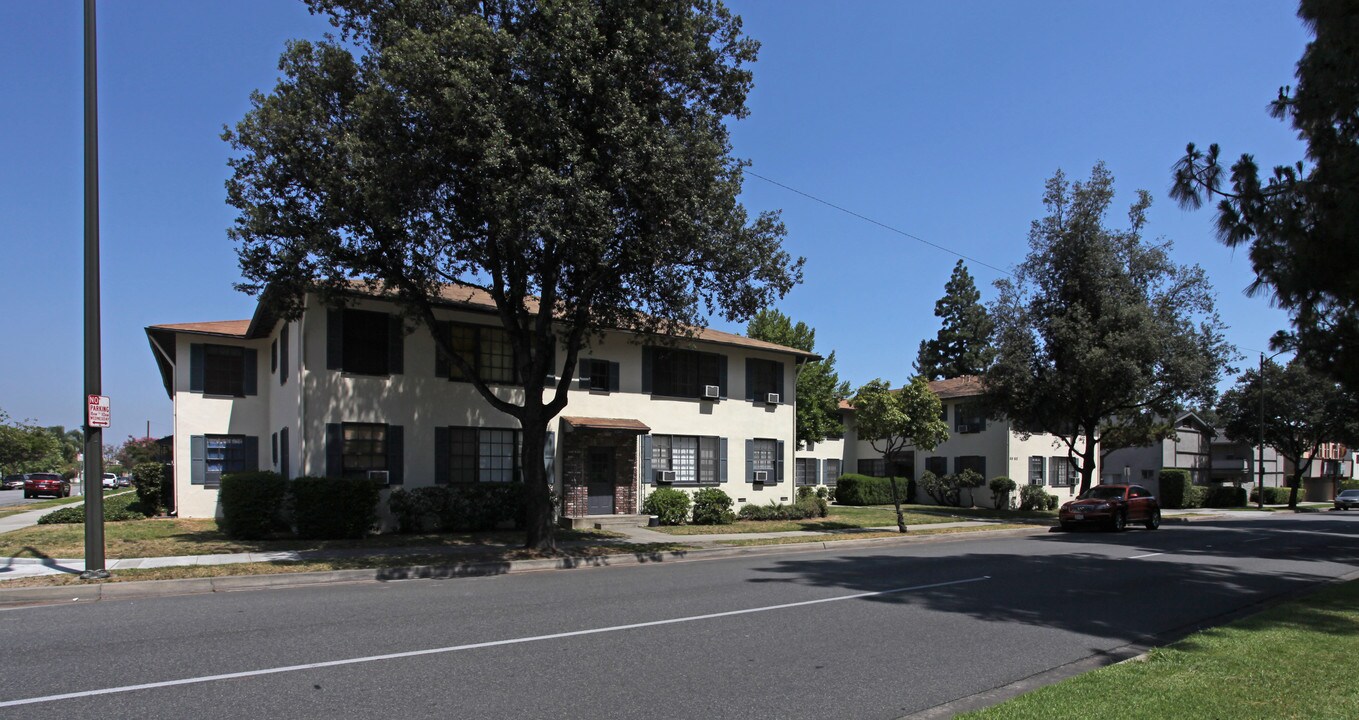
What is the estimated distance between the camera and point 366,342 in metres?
19.3

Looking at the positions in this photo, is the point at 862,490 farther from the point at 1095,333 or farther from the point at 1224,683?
the point at 1224,683

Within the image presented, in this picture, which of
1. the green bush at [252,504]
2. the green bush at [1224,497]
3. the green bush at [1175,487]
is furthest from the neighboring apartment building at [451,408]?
the green bush at [1224,497]

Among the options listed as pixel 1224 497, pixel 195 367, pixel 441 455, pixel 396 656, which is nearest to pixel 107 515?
pixel 195 367

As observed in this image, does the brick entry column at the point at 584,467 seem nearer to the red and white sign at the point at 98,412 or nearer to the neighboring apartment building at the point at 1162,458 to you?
the red and white sign at the point at 98,412

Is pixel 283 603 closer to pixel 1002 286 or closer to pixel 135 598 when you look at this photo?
pixel 135 598

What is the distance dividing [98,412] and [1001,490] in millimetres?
33452

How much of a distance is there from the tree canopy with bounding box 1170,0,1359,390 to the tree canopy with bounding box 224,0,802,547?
24.5 feet

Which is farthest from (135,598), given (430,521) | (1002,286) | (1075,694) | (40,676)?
(1002,286)

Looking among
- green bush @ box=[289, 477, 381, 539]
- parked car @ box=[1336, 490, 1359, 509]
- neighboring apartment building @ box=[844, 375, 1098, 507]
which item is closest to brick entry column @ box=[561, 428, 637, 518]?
green bush @ box=[289, 477, 381, 539]

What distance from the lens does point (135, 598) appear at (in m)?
10.9

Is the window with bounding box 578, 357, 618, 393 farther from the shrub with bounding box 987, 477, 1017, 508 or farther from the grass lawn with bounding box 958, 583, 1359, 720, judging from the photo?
the shrub with bounding box 987, 477, 1017, 508

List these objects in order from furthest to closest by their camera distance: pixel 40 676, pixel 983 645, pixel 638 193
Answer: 1. pixel 638 193
2. pixel 983 645
3. pixel 40 676

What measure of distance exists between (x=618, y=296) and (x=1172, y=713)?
1184 centimetres

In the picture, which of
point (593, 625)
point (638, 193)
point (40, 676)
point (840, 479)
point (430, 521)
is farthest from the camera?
point (840, 479)
